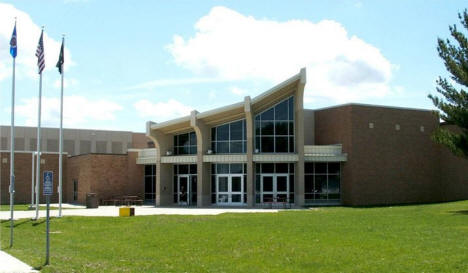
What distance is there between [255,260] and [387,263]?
304 cm

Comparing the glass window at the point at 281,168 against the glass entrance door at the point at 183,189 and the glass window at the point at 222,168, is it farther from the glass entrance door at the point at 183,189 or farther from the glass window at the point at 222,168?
the glass entrance door at the point at 183,189

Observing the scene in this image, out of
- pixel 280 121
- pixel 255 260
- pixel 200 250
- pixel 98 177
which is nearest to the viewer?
pixel 255 260

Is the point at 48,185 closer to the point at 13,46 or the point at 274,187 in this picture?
the point at 13,46

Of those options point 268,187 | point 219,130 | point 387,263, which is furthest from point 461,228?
point 219,130

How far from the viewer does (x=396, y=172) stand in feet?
140

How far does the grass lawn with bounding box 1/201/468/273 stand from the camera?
43.5 ft

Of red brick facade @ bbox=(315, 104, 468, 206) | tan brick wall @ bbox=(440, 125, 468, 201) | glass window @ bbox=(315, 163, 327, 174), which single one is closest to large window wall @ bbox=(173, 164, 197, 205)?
glass window @ bbox=(315, 163, 327, 174)

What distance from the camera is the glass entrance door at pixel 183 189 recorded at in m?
44.3

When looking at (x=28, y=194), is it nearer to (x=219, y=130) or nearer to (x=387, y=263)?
(x=219, y=130)

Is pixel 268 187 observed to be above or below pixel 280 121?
below

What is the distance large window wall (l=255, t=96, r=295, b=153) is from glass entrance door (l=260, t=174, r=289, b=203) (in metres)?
1.79

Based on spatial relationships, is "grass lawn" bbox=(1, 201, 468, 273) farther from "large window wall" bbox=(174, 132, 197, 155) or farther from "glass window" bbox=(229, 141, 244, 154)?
"large window wall" bbox=(174, 132, 197, 155)

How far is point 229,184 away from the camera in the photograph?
136 ft

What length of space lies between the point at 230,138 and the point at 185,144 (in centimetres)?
464
